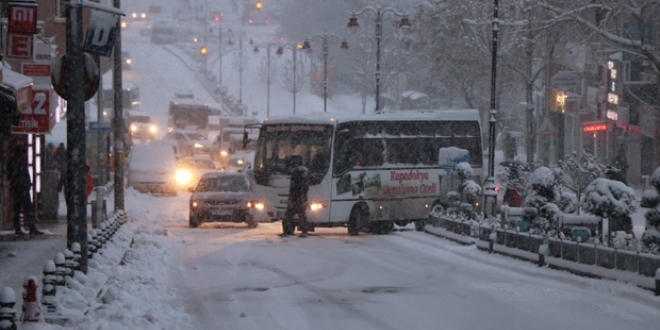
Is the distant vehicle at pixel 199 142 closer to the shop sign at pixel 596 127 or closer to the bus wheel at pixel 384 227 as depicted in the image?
the shop sign at pixel 596 127

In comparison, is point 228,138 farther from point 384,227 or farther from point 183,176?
point 384,227

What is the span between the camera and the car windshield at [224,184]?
28.6 metres

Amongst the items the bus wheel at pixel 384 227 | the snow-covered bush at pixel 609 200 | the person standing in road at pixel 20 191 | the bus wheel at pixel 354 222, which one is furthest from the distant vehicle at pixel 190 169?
the snow-covered bush at pixel 609 200

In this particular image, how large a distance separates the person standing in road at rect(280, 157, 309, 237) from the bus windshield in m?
1.41

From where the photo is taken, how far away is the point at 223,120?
71562mm

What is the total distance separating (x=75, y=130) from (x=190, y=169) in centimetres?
3589

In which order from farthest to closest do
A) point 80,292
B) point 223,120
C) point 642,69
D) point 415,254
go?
point 223,120, point 642,69, point 415,254, point 80,292

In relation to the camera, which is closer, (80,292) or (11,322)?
(11,322)

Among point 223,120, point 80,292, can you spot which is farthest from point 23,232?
point 223,120

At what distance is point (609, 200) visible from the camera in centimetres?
1655

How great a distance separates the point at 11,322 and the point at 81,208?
17.3 ft

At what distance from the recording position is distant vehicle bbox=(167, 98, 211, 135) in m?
79.6

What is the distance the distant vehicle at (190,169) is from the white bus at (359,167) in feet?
71.6

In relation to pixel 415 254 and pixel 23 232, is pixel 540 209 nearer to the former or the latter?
pixel 415 254
